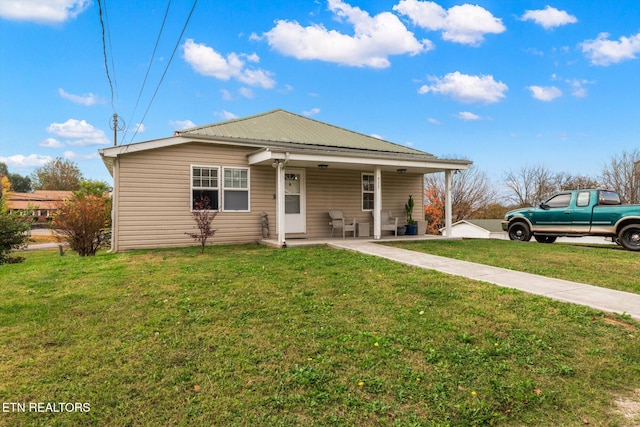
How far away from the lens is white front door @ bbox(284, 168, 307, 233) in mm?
11320

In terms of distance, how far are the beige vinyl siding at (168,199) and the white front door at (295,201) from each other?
1033mm

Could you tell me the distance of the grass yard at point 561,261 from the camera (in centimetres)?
586

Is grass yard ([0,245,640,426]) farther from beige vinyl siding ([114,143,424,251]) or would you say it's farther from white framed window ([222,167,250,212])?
white framed window ([222,167,250,212])

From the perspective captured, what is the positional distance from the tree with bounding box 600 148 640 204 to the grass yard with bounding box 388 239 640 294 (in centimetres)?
2392

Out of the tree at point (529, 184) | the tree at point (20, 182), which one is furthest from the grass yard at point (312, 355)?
the tree at point (20, 182)

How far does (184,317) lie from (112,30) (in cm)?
751

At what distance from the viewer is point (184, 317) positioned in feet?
12.7

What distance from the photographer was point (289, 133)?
12.3 meters

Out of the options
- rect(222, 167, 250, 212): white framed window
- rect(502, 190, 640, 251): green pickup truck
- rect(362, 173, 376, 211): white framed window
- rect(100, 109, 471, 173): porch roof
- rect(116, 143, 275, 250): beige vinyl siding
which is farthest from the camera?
rect(362, 173, 376, 211): white framed window

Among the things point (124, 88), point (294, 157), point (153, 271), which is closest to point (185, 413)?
point (153, 271)

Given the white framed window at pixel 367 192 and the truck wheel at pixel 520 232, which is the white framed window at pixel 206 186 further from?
the truck wheel at pixel 520 232

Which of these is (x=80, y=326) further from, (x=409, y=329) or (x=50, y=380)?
(x=409, y=329)

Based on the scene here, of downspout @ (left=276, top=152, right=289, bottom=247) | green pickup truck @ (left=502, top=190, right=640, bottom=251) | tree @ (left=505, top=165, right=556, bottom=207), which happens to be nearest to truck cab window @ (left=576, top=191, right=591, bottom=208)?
green pickup truck @ (left=502, top=190, right=640, bottom=251)

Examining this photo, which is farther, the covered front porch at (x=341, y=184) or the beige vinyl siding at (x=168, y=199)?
the covered front porch at (x=341, y=184)
